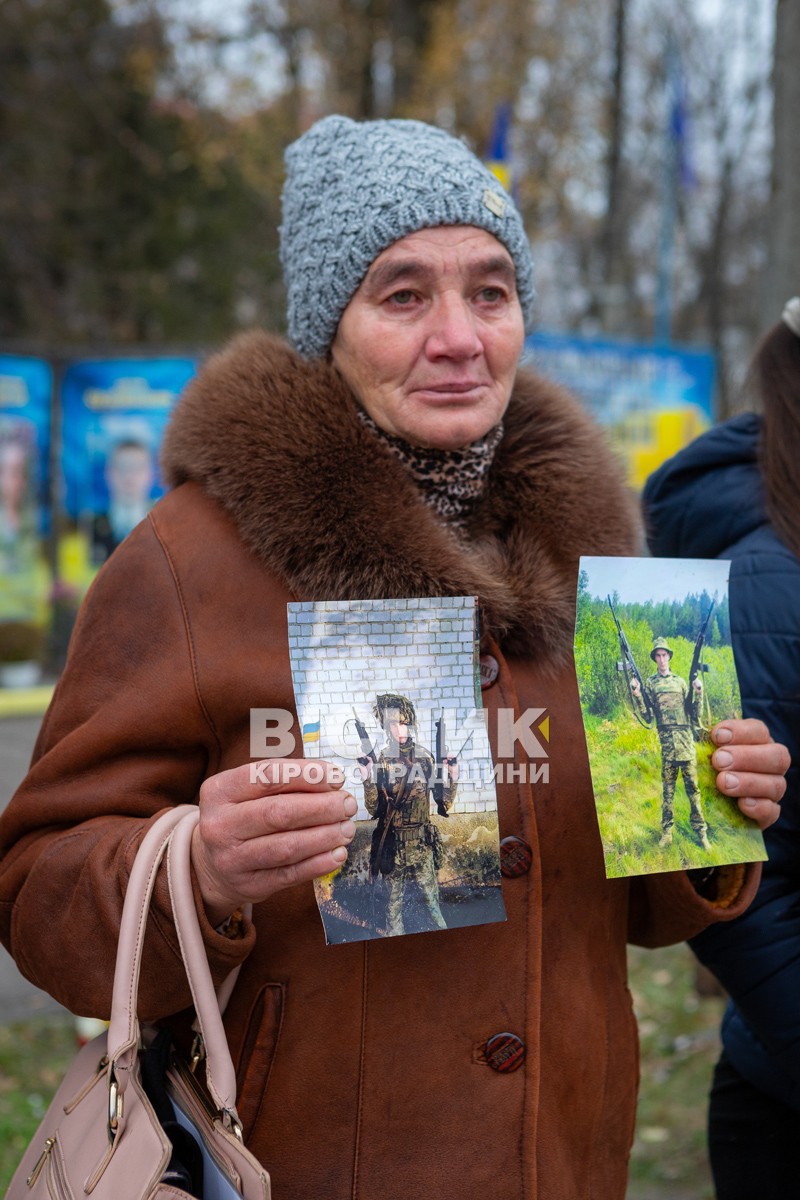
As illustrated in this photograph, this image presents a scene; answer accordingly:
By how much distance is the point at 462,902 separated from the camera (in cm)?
151

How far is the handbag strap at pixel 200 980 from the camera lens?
1.46 meters

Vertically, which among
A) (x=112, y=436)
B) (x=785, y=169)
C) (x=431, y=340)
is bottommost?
(x=431, y=340)

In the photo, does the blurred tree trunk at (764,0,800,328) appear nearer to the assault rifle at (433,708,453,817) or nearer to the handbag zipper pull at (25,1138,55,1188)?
the assault rifle at (433,708,453,817)

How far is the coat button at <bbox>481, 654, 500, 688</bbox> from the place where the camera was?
173 centimetres

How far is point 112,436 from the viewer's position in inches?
417

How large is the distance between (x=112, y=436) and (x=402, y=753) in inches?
380

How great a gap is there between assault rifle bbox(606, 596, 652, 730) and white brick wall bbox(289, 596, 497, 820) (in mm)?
232

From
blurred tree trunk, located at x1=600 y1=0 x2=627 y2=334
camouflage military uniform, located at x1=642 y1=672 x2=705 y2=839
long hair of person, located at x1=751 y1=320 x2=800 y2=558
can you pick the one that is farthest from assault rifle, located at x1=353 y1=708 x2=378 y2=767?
blurred tree trunk, located at x1=600 y1=0 x2=627 y2=334

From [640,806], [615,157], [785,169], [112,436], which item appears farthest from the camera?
[615,157]

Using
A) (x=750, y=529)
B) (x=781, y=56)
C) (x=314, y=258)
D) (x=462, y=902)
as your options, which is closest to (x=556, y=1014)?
(x=462, y=902)

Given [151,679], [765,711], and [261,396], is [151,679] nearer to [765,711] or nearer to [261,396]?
[261,396]

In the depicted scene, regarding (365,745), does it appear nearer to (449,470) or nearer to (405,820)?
(405,820)

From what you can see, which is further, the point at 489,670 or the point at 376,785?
the point at 489,670

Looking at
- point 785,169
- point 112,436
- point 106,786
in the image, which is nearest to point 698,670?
point 106,786
